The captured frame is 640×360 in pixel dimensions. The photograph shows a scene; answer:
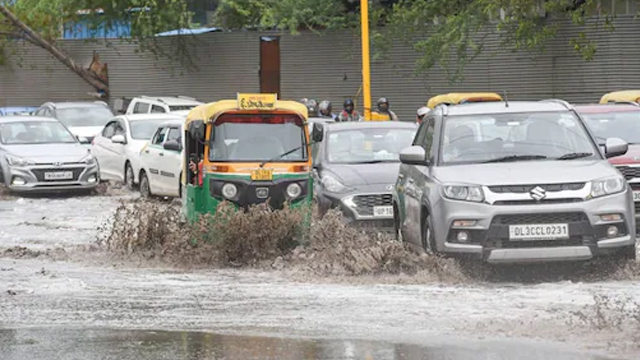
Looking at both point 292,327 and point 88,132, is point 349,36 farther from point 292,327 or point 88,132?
point 292,327

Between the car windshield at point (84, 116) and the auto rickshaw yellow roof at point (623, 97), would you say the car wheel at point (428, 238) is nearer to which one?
the auto rickshaw yellow roof at point (623, 97)

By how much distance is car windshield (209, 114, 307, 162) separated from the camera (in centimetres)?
1448

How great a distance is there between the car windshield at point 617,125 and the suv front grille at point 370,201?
3216mm

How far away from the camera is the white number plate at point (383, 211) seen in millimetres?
15352

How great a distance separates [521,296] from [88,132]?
21648mm

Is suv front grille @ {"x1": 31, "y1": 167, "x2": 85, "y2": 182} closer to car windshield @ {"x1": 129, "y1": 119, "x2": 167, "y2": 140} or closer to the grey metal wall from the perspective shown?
car windshield @ {"x1": 129, "y1": 119, "x2": 167, "y2": 140}

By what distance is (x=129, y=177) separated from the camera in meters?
25.5

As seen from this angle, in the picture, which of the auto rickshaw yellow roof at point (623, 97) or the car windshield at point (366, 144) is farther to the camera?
the auto rickshaw yellow roof at point (623, 97)

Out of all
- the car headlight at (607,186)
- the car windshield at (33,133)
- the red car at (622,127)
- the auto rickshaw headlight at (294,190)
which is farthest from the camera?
the car windshield at (33,133)

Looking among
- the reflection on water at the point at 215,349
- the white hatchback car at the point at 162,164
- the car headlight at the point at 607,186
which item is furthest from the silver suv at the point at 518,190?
the white hatchback car at the point at 162,164

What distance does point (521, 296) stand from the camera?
1056 cm

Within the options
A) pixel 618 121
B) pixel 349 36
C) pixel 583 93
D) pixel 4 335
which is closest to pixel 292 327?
pixel 4 335

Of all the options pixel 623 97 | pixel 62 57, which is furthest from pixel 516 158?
pixel 62 57

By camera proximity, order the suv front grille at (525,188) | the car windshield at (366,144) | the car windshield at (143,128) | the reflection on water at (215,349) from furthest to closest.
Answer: the car windshield at (143,128) < the car windshield at (366,144) < the suv front grille at (525,188) < the reflection on water at (215,349)
